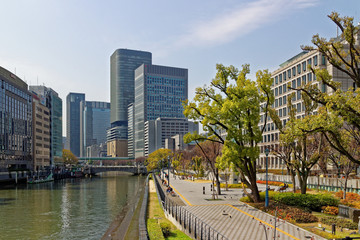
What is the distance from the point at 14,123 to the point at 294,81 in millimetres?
106583

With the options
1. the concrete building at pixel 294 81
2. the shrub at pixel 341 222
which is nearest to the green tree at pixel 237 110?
the shrub at pixel 341 222

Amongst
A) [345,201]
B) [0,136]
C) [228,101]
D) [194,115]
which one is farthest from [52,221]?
[0,136]

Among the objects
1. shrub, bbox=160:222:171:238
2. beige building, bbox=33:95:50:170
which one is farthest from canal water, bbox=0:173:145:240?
beige building, bbox=33:95:50:170

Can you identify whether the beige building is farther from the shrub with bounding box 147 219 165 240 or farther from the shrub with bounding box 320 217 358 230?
the shrub with bounding box 320 217 358 230

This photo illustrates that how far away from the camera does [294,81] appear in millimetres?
100750

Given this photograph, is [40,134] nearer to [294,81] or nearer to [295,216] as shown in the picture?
[294,81]

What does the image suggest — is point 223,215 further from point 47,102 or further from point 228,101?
point 47,102

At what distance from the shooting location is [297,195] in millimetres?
35344

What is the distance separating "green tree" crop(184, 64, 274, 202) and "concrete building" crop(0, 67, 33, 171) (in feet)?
360

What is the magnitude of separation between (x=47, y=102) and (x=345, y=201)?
176534 mm

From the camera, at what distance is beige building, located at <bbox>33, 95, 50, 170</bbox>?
535 feet

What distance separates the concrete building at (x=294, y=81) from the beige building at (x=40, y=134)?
342ft

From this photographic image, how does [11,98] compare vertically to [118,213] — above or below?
above

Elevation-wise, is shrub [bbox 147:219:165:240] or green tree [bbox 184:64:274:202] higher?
green tree [bbox 184:64:274:202]
